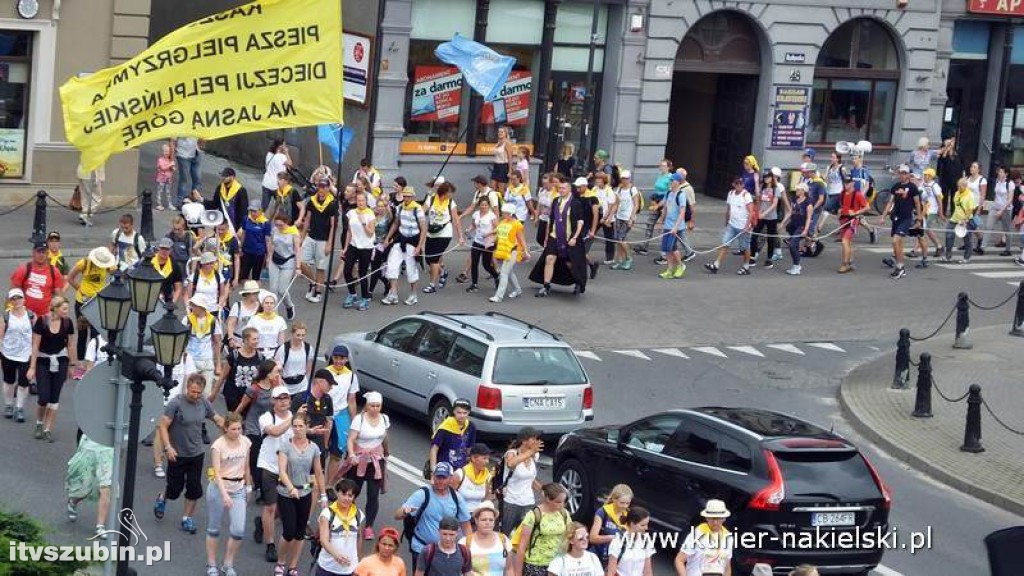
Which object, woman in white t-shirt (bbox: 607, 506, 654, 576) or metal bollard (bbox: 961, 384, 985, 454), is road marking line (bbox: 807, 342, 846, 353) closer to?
metal bollard (bbox: 961, 384, 985, 454)

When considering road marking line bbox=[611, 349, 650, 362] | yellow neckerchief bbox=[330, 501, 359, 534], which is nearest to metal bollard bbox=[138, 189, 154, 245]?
road marking line bbox=[611, 349, 650, 362]

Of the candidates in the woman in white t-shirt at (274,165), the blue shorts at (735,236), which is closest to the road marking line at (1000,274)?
the blue shorts at (735,236)

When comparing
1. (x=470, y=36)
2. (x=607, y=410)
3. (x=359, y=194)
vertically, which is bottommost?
(x=607, y=410)

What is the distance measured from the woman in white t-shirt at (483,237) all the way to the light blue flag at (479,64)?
9.81 ft

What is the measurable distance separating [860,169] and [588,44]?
234 inches

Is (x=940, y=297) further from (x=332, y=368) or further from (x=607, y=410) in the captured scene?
(x=332, y=368)

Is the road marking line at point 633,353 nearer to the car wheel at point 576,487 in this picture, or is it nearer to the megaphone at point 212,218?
the megaphone at point 212,218

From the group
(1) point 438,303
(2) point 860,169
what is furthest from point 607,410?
(2) point 860,169

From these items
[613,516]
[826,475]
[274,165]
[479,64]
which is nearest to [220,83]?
[613,516]

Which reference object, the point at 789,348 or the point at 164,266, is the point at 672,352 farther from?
the point at 164,266

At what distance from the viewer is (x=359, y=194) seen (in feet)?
82.2

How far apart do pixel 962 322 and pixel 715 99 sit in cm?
1347

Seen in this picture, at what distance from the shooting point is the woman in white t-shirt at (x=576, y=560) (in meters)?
13.5

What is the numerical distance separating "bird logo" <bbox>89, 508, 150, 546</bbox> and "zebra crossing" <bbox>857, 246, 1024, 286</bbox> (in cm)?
1914
